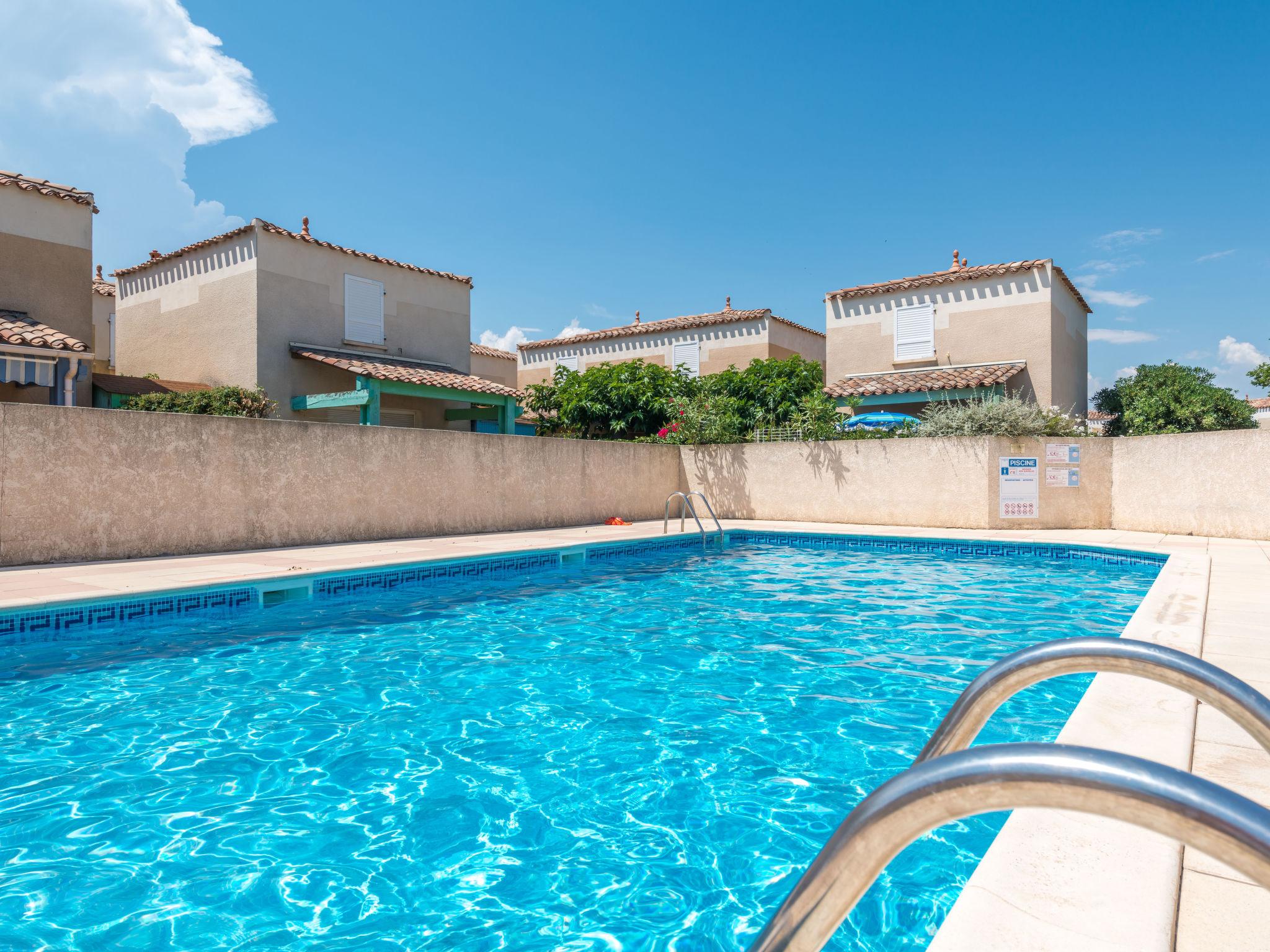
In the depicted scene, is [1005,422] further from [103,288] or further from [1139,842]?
[103,288]

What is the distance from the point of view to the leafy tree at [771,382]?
78.0 ft

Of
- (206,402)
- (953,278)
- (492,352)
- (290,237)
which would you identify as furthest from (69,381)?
(953,278)

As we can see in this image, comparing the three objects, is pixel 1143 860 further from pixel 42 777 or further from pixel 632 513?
pixel 632 513

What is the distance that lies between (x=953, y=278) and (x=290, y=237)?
17.0 metres

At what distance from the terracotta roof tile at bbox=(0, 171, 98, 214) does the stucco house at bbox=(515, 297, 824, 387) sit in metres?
13.8

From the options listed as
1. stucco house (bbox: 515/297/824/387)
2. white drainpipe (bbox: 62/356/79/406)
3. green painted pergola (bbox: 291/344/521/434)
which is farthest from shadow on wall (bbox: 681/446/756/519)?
white drainpipe (bbox: 62/356/79/406)

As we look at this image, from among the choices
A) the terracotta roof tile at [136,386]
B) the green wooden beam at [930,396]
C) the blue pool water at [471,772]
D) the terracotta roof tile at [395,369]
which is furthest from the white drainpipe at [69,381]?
the green wooden beam at [930,396]

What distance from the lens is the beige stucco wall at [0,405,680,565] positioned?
346 inches

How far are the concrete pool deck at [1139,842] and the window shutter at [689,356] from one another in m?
21.1

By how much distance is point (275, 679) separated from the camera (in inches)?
213

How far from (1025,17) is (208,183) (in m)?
19.8

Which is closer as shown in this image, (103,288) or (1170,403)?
(1170,403)

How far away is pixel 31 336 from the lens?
492 inches

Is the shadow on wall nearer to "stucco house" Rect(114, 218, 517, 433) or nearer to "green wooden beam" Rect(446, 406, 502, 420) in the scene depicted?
→ "stucco house" Rect(114, 218, 517, 433)
